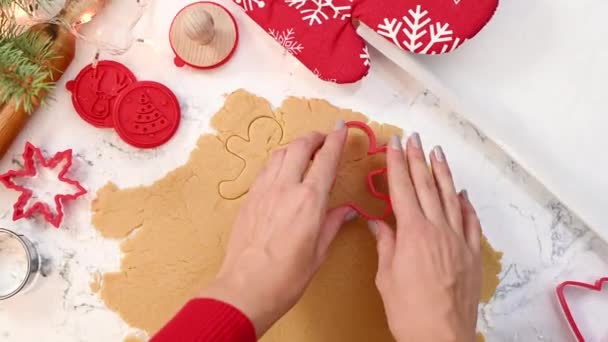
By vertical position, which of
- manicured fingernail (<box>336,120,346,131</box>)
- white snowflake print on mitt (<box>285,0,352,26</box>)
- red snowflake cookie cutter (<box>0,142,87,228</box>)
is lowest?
red snowflake cookie cutter (<box>0,142,87,228</box>)

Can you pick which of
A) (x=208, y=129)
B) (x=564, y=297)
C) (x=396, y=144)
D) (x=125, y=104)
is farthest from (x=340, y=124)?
(x=564, y=297)

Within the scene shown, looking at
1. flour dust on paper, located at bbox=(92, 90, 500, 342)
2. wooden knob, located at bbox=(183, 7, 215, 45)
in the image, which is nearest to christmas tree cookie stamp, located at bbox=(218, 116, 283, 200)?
flour dust on paper, located at bbox=(92, 90, 500, 342)

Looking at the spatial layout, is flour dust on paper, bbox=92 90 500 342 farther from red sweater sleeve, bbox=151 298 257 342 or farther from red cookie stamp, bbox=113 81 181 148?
red sweater sleeve, bbox=151 298 257 342

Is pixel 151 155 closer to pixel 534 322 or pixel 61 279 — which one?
pixel 61 279

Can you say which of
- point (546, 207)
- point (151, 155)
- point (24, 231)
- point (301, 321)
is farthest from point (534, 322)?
point (24, 231)

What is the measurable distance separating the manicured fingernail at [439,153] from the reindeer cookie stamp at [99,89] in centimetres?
40

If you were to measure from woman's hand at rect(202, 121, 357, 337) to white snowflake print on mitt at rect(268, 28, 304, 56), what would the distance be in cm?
12

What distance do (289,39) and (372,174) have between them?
21 centimetres

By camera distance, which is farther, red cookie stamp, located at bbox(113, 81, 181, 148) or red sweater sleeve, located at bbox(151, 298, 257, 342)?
red cookie stamp, located at bbox(113, 81, 181, 148)

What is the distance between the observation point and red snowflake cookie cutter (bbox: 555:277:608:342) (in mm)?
814

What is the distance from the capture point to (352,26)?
82cm

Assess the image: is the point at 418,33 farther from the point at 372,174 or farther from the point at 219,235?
the point at 219,235

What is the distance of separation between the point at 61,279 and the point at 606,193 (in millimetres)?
725

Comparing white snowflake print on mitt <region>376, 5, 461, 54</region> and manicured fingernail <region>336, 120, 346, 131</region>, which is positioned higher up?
white snowflake print on mitt <region>376, 5, 461, 54</region>
